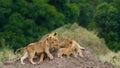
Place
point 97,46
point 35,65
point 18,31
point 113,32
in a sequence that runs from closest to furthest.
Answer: point 35,65, point 97,46, point 18,31, point 113,32

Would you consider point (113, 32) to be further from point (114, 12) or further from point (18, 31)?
point (18, 31)

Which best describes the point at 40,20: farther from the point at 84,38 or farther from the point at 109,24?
the point at 84,38

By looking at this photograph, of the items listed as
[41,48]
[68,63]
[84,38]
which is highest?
[41,48]

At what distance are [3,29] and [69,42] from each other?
70.6 ft

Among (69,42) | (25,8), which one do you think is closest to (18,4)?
(25,8)

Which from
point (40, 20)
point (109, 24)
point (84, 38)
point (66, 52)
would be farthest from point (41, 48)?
point (40, 20)

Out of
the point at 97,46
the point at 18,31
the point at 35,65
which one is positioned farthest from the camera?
the point at 18,31

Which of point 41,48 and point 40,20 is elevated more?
point 41,48

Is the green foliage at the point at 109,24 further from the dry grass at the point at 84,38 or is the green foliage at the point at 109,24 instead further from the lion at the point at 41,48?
the lion at the point at 41,48

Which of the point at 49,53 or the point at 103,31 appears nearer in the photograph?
the point at 49,53

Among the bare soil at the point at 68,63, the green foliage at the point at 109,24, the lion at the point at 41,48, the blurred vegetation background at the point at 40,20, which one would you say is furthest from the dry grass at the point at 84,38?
the lion at the point at 41,48

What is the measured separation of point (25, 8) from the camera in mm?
30562

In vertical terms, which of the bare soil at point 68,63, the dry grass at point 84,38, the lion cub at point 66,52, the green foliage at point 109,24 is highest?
the lion cub at point 66,52

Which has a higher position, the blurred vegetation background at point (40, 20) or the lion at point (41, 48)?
the lion at point (41, 48)
